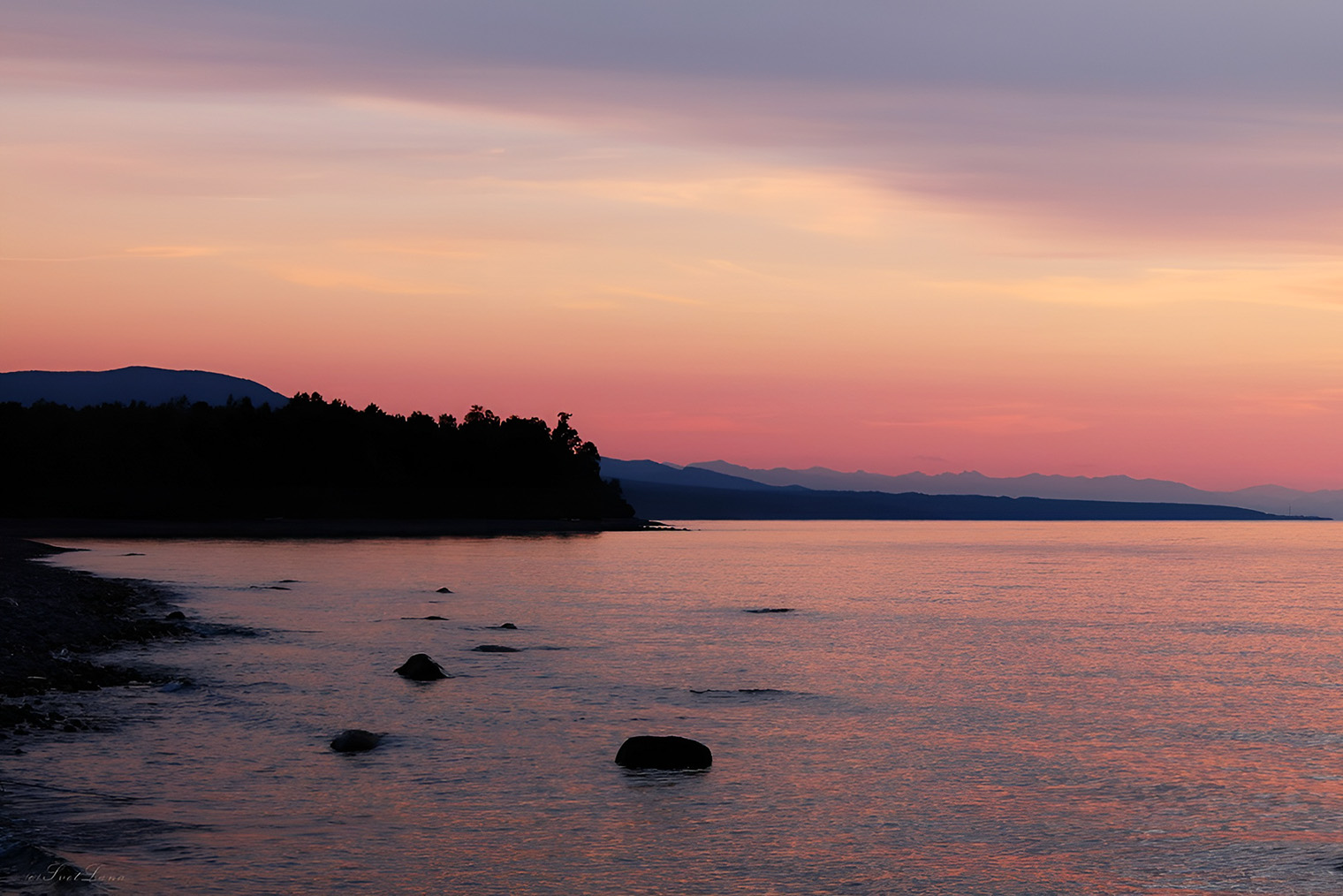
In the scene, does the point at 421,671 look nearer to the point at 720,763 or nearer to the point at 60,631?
the point at 720,763

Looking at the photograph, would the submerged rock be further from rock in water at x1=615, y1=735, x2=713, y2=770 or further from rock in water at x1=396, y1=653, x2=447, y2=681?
rock in water at x1=396, y1=653, x2=447, y2=681

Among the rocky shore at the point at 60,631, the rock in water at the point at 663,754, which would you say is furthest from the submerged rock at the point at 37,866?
the rock in water at the point at 663,754

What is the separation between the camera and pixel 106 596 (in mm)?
61750

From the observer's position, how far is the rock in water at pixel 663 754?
27.2 m

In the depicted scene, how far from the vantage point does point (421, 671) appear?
131 ft

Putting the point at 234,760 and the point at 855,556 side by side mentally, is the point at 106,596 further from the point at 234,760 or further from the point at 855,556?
the point at 855,556

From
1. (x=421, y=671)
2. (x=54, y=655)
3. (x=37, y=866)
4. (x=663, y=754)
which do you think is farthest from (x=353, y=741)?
(x=54, y=655)

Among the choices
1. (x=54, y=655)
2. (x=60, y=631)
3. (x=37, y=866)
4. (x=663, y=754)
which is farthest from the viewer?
(x=60, y=631)

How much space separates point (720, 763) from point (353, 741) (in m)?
8.52

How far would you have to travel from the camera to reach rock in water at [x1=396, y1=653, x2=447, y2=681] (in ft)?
131

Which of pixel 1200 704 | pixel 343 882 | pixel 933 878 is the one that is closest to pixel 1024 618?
pixel 1200 704

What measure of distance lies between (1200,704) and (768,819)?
2160 cm

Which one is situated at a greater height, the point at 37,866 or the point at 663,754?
the point at 663,754

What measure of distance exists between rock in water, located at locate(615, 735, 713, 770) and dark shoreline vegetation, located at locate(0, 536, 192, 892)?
1156 centimetres
